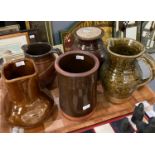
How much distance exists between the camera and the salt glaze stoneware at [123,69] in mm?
657

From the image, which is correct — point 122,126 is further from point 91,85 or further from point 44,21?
point 44,21

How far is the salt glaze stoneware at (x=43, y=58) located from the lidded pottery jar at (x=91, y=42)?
8 centimetres

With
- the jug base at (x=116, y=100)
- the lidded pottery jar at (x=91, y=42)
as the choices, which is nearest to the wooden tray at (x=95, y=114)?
the jug base at (x=116, y=100)

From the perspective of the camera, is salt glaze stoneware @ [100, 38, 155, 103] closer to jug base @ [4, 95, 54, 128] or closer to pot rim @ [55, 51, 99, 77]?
pot rim @ [55, 51, 99, 77]

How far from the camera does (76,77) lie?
586mm

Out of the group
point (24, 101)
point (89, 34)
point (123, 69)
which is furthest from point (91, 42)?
point (24, 101)

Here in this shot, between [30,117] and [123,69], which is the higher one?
[123,69]

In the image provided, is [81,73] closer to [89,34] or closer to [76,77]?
[76,77]

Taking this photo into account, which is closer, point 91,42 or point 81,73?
point 81,73

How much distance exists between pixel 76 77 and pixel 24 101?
17 centimetres

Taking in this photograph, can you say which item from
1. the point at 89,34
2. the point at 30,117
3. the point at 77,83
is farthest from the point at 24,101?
the point at 89,34

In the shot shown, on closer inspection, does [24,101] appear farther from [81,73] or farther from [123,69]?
[123,69]
